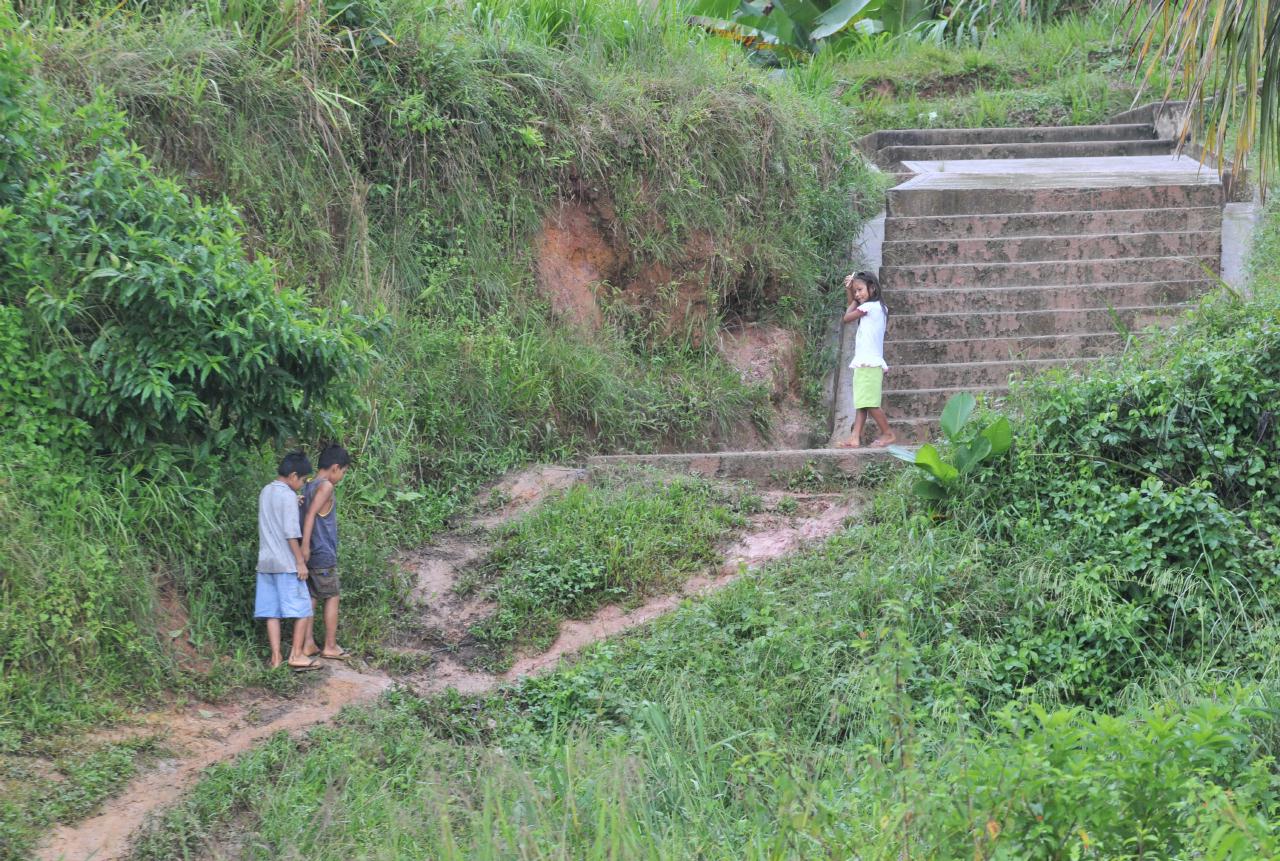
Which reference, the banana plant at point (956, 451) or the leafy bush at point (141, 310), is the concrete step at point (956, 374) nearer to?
the banana plant at point (956, 451)

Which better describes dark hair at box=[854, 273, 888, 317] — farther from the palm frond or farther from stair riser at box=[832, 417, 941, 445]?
the palm frond

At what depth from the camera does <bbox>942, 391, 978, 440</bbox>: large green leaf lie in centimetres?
678

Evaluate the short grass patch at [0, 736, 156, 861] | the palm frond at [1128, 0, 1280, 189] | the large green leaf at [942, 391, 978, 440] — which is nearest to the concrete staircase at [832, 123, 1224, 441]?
the large green leaf at [942, 391, 978, 440]

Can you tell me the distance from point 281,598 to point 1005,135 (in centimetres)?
1076

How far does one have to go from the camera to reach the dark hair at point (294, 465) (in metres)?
6.12

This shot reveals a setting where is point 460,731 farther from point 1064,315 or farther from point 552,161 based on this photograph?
point 1064,315

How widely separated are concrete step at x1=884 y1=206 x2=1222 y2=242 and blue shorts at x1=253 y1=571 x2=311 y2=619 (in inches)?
270

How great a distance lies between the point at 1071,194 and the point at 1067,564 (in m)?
5.98

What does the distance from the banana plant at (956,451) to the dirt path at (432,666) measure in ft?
2.35

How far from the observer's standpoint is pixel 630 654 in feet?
20.0

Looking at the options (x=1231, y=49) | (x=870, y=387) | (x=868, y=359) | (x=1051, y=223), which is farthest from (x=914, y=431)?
(x=1231, y=49)

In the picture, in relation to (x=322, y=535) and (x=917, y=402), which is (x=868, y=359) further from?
(x=322, y=535)

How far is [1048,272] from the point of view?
1049cm

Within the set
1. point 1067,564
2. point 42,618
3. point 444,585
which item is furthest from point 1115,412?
point 42,618
